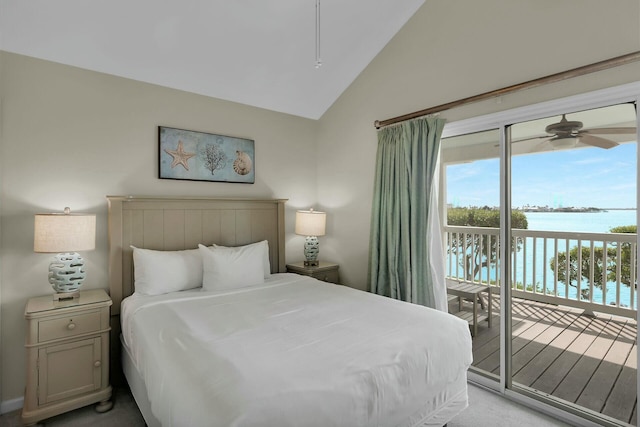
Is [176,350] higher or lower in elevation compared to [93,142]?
lower

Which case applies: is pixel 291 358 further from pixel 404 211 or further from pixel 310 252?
pixel 310 252

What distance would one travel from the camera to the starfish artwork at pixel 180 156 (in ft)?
9.47

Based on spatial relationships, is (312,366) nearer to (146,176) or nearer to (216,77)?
(146,176)

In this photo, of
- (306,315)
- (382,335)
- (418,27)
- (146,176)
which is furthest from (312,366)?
(418,27)

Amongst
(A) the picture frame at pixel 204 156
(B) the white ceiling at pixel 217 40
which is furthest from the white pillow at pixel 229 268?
(B) the white ceiling at pixel 217 40

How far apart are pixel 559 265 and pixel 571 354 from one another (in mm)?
608

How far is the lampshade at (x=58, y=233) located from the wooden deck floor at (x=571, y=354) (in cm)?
306

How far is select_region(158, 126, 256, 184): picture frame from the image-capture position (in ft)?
9.38

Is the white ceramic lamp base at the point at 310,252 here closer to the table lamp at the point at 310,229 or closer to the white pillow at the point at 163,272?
the table lamp at the point at 310,229

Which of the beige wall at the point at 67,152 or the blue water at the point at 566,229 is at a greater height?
the beige wall at the point at 67,152

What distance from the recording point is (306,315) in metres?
1.94

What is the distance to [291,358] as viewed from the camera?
1.37 m

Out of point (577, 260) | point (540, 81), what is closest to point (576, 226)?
point (577, 260)

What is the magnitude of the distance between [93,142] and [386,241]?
2595 millimetres
